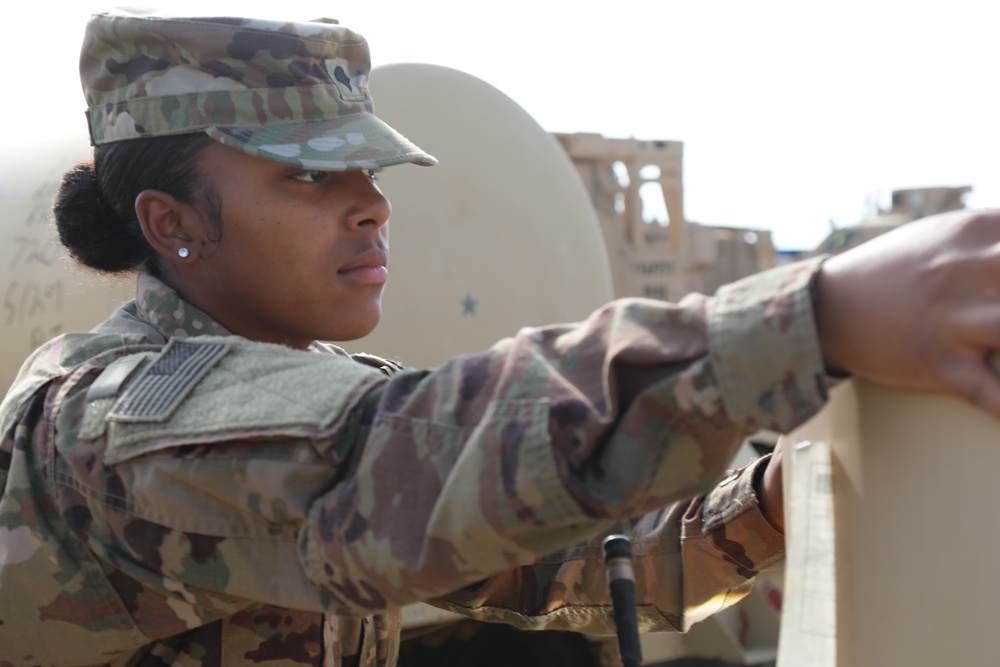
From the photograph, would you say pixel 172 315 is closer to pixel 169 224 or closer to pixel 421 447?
pixel 169 224

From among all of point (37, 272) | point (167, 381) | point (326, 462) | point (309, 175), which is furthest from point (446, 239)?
point (326, 462)

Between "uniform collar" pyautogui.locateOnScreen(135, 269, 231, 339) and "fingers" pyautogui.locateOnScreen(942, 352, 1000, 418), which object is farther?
"uniform collar" pyautogui.locateOnScreen(135, 269, 231, 339)

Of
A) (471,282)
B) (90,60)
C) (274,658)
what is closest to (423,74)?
(471,282)

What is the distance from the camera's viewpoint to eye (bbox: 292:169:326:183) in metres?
1.51

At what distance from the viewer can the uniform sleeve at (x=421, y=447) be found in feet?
3.10

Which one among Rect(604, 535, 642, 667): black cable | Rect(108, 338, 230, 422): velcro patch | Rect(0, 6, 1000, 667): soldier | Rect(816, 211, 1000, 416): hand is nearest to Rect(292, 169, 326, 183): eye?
Rect(0, 6, 1000, 667): soldier

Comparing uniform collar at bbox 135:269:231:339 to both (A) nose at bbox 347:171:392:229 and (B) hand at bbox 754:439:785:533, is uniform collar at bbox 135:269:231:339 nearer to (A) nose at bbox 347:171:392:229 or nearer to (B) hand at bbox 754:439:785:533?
(A) nose at bbox 347:171:392:229

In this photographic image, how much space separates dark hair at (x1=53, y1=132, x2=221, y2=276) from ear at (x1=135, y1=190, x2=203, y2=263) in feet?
0.05

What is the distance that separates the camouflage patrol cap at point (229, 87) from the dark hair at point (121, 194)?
3 centimetres

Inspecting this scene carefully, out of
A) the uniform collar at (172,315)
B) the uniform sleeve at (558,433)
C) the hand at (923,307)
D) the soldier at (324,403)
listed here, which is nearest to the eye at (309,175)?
the soldier at (324,403)

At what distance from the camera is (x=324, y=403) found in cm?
108

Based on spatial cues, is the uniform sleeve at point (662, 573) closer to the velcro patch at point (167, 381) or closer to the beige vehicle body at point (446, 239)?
the velcro patch at point (167, 381)

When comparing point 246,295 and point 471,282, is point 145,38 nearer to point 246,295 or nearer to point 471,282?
point 246,295

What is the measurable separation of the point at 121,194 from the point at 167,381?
54 centimetres
